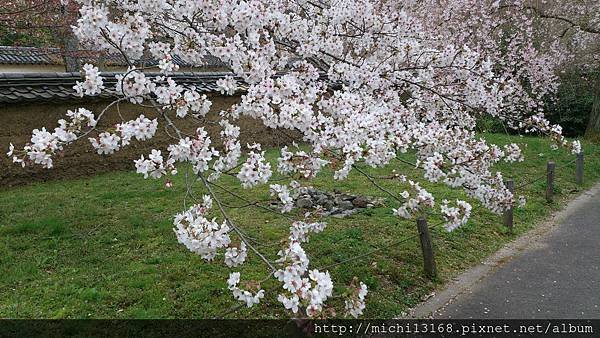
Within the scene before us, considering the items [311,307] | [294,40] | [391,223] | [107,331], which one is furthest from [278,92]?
[391,223]

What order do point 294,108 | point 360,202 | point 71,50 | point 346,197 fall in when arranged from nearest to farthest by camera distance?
point 294,108
point 360,202
point 346,197
point 71,50

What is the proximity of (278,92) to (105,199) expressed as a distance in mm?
5208

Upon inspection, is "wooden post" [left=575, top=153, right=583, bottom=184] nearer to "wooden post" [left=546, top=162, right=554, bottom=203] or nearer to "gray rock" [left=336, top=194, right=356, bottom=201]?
"wooden post" [left=546, top=162, right=554, bottom=203]

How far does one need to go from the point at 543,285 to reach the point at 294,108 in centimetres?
367

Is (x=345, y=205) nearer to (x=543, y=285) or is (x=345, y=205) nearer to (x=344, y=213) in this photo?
(x=344, y=213)

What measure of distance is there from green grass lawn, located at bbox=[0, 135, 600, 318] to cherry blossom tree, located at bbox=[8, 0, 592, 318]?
53 cm

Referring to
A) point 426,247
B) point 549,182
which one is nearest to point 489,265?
point 426,247

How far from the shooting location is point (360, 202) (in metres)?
7.45

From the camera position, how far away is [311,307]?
2.27 meters

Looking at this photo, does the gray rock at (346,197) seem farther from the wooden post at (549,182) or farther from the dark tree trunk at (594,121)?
the dark tree trunk at (594,121)

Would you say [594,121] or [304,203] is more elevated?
[594,121]

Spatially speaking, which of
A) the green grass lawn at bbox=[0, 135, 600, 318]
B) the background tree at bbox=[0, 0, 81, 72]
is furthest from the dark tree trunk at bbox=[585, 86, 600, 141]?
the background tree at bbox=[0, 0, 81, 72]

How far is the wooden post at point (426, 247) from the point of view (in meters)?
4.88

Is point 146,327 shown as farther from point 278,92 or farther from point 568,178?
point 568,178
